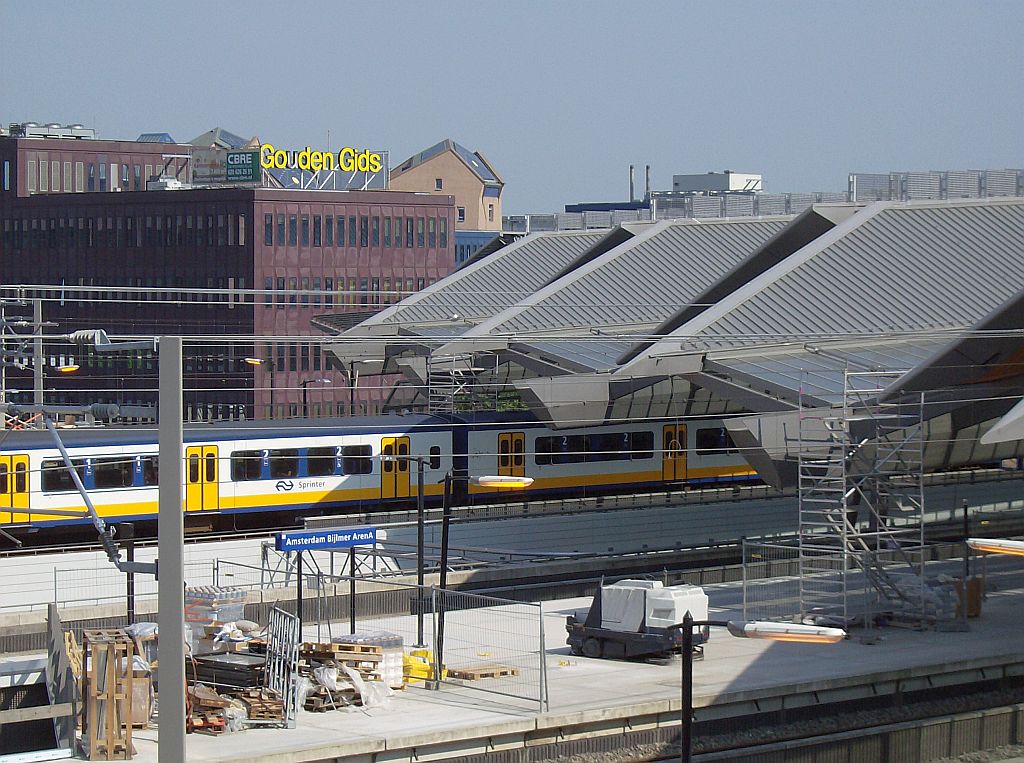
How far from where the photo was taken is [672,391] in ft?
150

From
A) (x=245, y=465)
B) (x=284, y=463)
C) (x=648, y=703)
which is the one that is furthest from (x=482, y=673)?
(x=284, y=463)

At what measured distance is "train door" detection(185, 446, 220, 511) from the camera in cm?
3694

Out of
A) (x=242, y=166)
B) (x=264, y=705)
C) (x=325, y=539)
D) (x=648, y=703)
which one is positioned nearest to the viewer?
(x=264, y=705)

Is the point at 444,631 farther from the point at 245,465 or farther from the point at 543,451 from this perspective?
the point at 543,451

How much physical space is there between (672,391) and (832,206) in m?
6.91

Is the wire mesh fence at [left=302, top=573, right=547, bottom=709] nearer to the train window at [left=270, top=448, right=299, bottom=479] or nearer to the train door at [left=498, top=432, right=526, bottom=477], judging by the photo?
the train window at [left=270, top=448, right=299, bottom=479]

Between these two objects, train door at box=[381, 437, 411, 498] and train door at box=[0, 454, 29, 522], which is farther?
train door at box=[381, 437, 411, 498]

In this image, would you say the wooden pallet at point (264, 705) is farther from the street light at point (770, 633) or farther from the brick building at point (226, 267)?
the brick building at point (226, 267)

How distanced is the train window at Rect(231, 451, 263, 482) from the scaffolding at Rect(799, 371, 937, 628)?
13.5 metres

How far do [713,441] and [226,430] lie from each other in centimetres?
1677

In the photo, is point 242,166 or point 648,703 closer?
point 648,703

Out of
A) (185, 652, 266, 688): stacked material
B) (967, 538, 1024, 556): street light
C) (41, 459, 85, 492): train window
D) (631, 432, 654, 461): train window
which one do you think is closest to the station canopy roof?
(631, 432, 654, 461): train window

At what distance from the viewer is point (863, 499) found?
30.6m

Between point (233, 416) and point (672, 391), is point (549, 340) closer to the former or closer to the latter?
point (672, 391)
